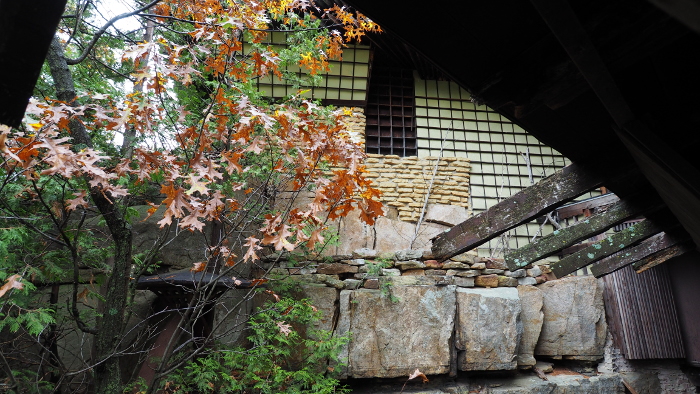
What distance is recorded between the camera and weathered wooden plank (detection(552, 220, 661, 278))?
10.9 ft

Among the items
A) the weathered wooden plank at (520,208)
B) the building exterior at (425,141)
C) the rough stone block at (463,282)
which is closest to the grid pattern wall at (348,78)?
the building exterior at (425,141)

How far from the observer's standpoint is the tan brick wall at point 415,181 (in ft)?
21.7

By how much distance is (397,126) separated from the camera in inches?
297

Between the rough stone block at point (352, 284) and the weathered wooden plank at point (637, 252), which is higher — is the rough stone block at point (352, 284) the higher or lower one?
the lower one

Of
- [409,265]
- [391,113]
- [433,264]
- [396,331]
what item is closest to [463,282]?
[433,264]

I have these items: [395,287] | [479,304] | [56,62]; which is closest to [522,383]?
[479,304]

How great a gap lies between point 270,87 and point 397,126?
2409mm

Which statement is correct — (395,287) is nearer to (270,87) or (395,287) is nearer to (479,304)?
(479,304)

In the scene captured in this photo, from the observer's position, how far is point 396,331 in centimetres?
439

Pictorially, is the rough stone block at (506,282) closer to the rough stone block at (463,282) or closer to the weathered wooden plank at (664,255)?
the rough stone block at (463,282)

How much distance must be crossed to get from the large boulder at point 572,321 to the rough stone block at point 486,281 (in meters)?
0.76

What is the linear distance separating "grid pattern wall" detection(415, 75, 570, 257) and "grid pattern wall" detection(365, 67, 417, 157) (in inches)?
7.2

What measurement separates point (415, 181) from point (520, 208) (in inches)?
180

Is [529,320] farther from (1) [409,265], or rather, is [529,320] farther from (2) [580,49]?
(2) [580,49]
